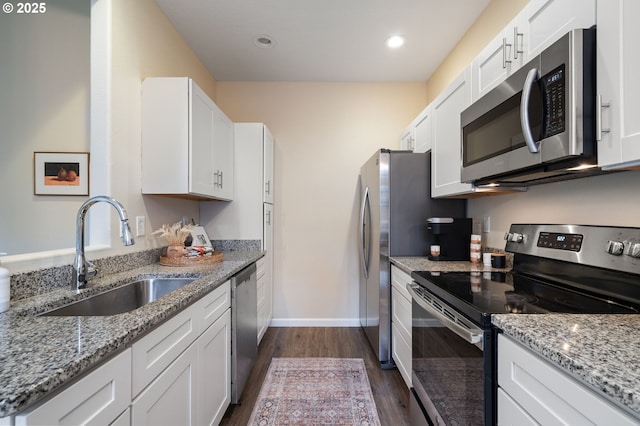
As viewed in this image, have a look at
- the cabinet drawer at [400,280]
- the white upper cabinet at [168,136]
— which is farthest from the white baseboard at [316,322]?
the white upper cabinet at [168,136]

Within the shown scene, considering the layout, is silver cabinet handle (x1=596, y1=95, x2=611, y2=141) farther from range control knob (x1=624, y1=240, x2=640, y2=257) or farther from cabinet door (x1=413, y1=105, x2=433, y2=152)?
cabinet door (x1=413, y1=105, x2=433, y2=152)

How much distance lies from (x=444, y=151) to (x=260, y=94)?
7.24 feet

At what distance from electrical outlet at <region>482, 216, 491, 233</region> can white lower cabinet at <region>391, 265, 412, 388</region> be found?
2.40ft

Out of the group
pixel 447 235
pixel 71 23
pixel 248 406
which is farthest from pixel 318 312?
pixel 71 23

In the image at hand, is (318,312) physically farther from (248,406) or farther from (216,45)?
(216,45)

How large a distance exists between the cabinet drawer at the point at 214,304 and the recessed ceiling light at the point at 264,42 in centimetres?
206

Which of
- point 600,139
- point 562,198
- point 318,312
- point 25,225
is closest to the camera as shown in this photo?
point 600,139

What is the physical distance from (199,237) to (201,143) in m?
0.86

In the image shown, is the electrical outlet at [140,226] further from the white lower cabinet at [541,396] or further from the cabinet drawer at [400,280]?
the white lower cabinet at [541,396]

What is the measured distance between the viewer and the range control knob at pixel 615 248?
107 centimetres

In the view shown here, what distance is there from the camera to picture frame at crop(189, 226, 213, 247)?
2.42m

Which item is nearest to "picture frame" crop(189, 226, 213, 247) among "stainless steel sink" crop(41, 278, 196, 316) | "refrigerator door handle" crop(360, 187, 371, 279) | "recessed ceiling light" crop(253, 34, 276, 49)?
"stainless steel sink" crop(41, 278, 196, 316)

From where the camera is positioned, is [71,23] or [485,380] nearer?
[485,380]

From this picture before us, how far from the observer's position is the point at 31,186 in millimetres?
1896
